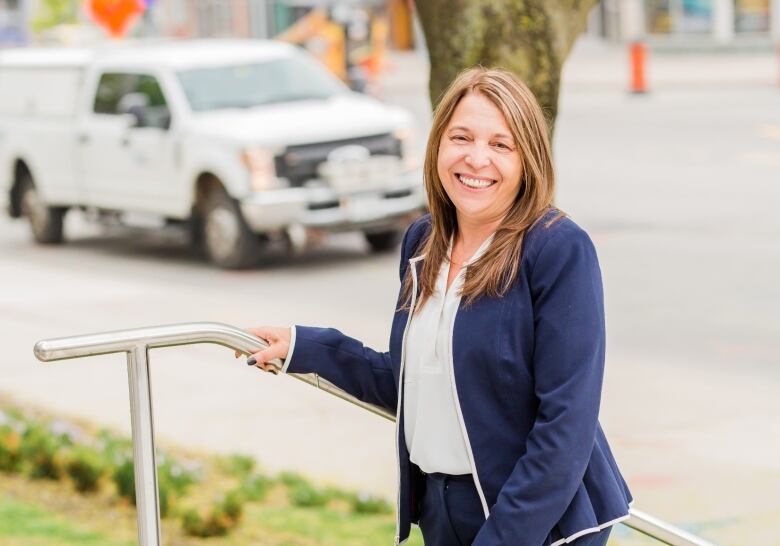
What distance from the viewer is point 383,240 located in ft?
43.6

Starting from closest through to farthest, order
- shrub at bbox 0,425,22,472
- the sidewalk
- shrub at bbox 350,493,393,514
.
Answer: shrub at bbox 350,493,393,514, shrub at bbox 0,425,22,472, the sidewalk

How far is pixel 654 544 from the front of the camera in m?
5.16

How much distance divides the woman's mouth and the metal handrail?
586 mm

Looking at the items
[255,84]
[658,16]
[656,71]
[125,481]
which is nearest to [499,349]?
[125,481]

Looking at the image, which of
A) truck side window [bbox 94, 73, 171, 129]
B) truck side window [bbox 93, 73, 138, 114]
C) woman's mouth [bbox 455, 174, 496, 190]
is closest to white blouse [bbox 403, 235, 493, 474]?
woman's mouth [bbox 455, 174, 496, 190]

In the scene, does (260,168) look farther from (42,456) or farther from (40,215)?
(42,456)

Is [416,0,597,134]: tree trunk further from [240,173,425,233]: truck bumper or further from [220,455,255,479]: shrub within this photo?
[240,173,425,233]: truck bumper

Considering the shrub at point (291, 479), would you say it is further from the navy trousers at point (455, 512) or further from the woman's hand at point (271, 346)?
the navy trousers at point (455, 512)

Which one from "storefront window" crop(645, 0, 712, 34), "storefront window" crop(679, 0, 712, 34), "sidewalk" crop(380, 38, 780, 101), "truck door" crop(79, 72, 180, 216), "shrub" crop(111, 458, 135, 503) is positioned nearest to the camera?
"shrub" crop(111, 458, 135, 503)

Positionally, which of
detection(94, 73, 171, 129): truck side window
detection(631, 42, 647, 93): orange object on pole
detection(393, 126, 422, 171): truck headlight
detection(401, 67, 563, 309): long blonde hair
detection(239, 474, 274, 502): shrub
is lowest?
detection(631, 42, 647, 93): orange object on pole

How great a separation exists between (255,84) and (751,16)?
23.0 metres

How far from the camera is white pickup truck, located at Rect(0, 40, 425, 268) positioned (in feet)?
40.6

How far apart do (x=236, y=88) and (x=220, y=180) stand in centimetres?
114

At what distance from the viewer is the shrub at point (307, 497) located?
5.80m
